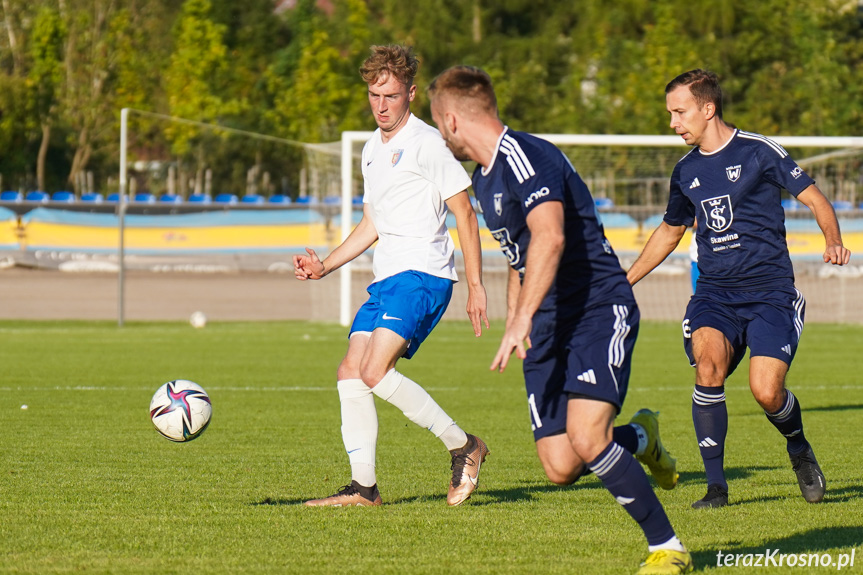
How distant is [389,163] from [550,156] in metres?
1.64

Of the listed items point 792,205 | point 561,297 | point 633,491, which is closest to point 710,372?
point 561,297

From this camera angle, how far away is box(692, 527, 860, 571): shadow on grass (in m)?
4.66

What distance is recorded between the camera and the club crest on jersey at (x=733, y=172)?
19.5 feet

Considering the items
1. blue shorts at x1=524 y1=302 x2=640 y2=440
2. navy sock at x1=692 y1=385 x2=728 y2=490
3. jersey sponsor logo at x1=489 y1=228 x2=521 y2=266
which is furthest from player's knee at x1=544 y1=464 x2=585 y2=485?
navy sock at x1=692 y1=385 x2=728 y2=490

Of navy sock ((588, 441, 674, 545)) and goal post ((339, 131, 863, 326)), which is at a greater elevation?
goal post ((339, 131, 863, 326))

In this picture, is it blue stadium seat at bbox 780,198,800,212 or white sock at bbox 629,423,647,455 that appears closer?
white sock at bbox 629,423,647,455

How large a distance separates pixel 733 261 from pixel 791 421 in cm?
85

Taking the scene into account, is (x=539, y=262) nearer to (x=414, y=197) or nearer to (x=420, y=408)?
(x=414, y=197)

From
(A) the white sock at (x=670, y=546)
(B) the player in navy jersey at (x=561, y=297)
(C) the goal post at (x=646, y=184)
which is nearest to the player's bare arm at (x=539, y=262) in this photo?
(B) the player in navy jersey at (x=561, y=297)

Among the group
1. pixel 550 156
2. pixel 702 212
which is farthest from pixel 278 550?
pixel 702 212

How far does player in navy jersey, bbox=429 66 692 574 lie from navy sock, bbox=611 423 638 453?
0.30m

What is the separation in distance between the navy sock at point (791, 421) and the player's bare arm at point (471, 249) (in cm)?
151

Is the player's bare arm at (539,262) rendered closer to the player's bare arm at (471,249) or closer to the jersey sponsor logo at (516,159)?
the jersey sponsor logo at (516,159)

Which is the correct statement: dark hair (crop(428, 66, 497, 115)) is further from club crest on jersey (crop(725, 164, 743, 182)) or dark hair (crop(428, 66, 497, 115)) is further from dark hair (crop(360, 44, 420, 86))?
club crest on jersey (crop(725, 164, 743, 182))
